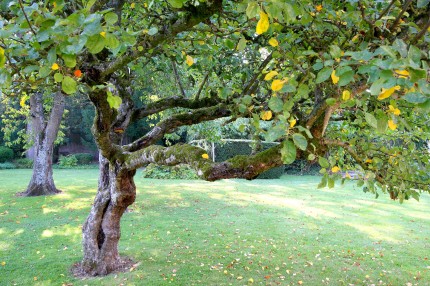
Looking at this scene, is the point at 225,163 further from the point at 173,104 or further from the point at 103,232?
the point at 103,232

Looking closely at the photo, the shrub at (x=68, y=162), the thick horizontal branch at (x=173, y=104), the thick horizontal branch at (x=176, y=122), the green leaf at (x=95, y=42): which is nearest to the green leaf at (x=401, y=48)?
the green leaf at (x=95, y=42)

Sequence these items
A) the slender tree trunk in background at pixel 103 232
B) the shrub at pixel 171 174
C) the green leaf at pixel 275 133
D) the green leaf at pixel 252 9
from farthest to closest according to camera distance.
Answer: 1. the shrub at pixel 171 174
2. the slender tree trunk in background at pixel 103 232
3. the green leaf at pixel 275 133
4. the green leaf at pixel 252 9

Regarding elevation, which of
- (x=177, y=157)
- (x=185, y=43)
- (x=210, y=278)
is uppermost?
(x=185, y=43)

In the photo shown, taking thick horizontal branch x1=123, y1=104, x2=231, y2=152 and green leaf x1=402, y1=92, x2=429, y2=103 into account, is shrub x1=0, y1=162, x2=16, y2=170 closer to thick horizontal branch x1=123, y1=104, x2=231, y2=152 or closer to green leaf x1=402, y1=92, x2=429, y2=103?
thick horizontal branch x1=123, y1=104, x2=231, y2=152

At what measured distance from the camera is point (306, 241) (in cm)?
761

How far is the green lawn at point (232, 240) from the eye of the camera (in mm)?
5535

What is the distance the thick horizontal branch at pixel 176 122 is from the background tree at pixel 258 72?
2 centimetres

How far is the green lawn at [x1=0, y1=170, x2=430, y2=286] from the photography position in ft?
18.2

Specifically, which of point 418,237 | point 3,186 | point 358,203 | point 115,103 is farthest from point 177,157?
point 3,186

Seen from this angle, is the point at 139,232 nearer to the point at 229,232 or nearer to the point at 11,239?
the point at 229,232

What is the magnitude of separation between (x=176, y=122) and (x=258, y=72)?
1574mm

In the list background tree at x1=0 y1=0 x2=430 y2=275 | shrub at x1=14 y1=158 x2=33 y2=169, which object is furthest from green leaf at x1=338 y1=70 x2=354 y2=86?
shrub at x1=14 y1=158 x2=33 y2=169

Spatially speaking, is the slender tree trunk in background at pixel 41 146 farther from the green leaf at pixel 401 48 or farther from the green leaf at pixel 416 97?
the green leaf at pixel 416 97

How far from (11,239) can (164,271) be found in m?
3.95
